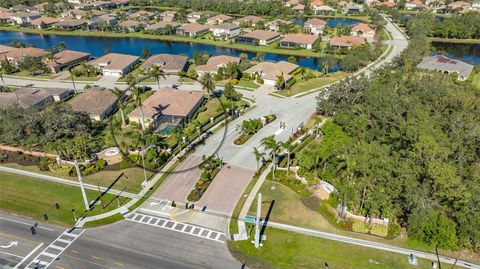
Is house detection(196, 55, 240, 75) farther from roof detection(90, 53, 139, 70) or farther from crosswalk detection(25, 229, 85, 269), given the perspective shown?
crosswalk detection(25, 229, 85, 269)

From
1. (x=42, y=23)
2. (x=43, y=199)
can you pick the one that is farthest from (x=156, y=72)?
(x=42, y=23)

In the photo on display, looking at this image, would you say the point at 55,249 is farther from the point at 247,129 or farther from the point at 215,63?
the point at 215,63

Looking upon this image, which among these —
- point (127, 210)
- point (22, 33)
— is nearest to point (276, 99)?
point (127, 210)

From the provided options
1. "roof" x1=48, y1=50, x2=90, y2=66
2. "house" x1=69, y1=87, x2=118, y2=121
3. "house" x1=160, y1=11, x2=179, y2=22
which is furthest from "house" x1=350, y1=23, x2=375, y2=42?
"house" x1=69, y1=87, x2=118, y2=121

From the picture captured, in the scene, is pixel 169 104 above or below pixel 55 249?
above

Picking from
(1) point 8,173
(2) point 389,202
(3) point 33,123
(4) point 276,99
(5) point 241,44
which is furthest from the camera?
(5) point 241,44

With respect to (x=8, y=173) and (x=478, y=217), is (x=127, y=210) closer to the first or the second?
(x=8, y=173)

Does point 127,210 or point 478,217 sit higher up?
point 478,217
